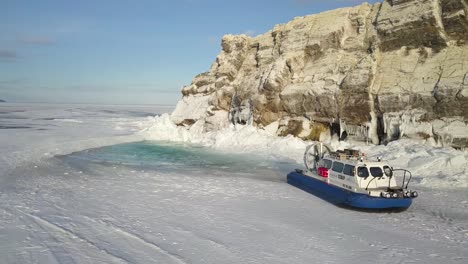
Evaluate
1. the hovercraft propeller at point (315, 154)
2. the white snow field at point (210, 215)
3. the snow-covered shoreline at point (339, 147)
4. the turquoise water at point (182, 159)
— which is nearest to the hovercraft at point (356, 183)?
the white snow field at point (210, 215)

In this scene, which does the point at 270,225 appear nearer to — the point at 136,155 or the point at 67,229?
the point at 67,229

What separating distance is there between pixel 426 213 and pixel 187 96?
31.9 m

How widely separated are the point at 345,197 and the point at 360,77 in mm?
14398

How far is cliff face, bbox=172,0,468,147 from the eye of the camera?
68.1ft

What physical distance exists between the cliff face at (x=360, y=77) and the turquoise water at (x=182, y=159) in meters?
6.23

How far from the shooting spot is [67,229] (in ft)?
30.5

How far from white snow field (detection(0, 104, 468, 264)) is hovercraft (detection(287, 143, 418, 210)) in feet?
1.24

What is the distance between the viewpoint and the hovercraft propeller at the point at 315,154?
53.3 feet

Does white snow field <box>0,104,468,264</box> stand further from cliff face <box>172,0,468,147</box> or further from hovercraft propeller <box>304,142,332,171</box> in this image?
cliff face <box>172,0,468,147</box>

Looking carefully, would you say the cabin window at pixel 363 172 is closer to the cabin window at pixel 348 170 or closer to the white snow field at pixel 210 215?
the cabin window at pixel 348 170

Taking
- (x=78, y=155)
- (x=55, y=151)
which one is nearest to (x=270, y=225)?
(x=78, y=155)

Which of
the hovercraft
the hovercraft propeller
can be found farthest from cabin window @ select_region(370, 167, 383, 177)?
the hovercraft propeller

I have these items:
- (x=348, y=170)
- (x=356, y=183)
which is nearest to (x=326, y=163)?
(x=348, y=170)

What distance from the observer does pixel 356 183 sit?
1207 centimetres
